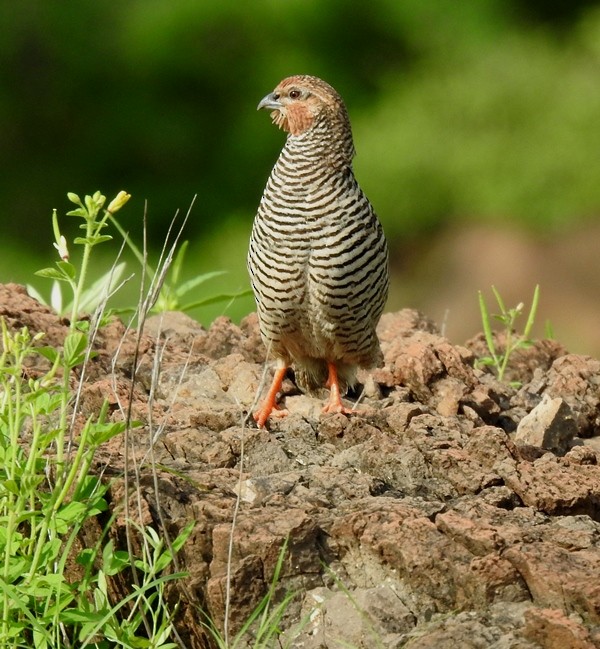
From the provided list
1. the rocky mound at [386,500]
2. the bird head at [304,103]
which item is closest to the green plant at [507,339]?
the rocky mound at [386,500]

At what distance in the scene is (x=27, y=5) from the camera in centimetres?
1120

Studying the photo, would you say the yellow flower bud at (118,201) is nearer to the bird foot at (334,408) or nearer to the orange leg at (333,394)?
the orange leg at (333,394)

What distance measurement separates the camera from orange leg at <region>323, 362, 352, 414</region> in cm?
495

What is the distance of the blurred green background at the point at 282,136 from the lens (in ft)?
35.6

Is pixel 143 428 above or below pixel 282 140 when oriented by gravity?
below

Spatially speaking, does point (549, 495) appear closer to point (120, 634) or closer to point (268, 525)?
point (268, 525)

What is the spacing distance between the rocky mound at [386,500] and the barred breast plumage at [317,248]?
206mm

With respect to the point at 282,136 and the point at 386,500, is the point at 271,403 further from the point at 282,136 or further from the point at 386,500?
the point at 282,136

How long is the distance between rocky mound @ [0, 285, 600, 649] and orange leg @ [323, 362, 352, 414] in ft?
0.36

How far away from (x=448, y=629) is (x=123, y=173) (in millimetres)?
8069

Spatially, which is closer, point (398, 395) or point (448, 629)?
point (448, 629)

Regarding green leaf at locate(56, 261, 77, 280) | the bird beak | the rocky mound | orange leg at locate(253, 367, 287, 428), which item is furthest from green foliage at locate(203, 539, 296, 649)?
the bird beak

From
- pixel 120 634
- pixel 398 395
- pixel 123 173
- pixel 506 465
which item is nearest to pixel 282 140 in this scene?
pixel 123 173

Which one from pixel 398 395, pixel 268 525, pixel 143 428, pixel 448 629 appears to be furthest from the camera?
pixel 398 395
